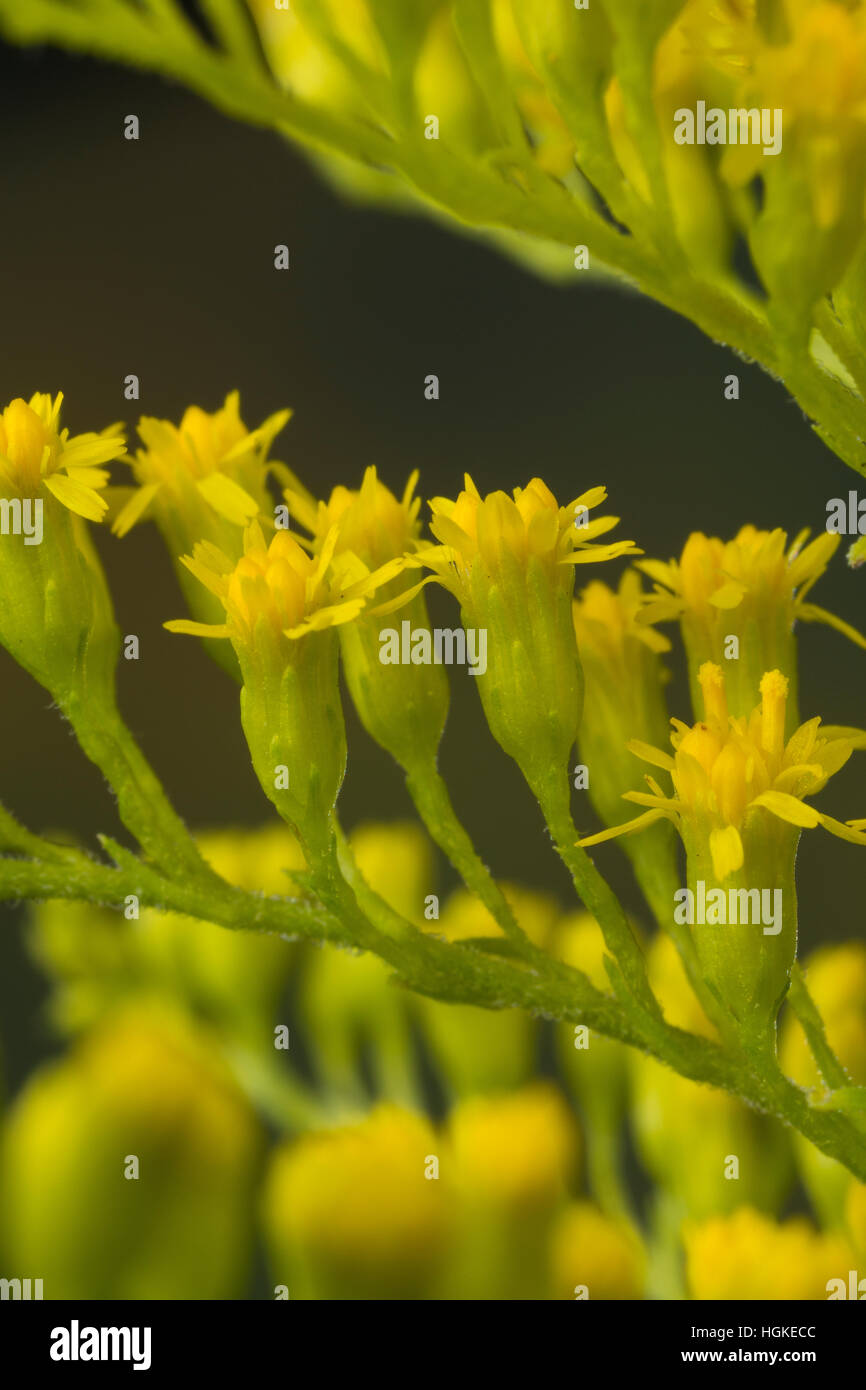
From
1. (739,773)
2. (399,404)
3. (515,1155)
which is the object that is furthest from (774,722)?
(399,404)

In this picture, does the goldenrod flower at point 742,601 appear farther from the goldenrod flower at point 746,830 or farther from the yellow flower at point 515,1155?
the yellow flower at point 515,1155

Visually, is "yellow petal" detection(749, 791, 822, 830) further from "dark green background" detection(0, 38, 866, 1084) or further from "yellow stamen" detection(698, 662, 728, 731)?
"dark green background" detection(0, 38, 866, 1084)

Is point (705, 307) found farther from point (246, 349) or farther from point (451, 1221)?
point (246, 349)

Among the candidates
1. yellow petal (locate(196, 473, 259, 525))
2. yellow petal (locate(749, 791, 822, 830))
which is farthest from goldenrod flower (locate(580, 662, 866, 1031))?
yellow petal (locate(196, 473, 259, 525))

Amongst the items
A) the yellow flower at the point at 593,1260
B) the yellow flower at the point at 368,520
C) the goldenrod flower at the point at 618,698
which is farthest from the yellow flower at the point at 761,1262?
the yellow flower at the point at 368,520

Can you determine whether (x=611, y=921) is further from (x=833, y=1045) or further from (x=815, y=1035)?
(x=833, y=1045)

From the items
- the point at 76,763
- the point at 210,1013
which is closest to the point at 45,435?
the point at 210,1013
